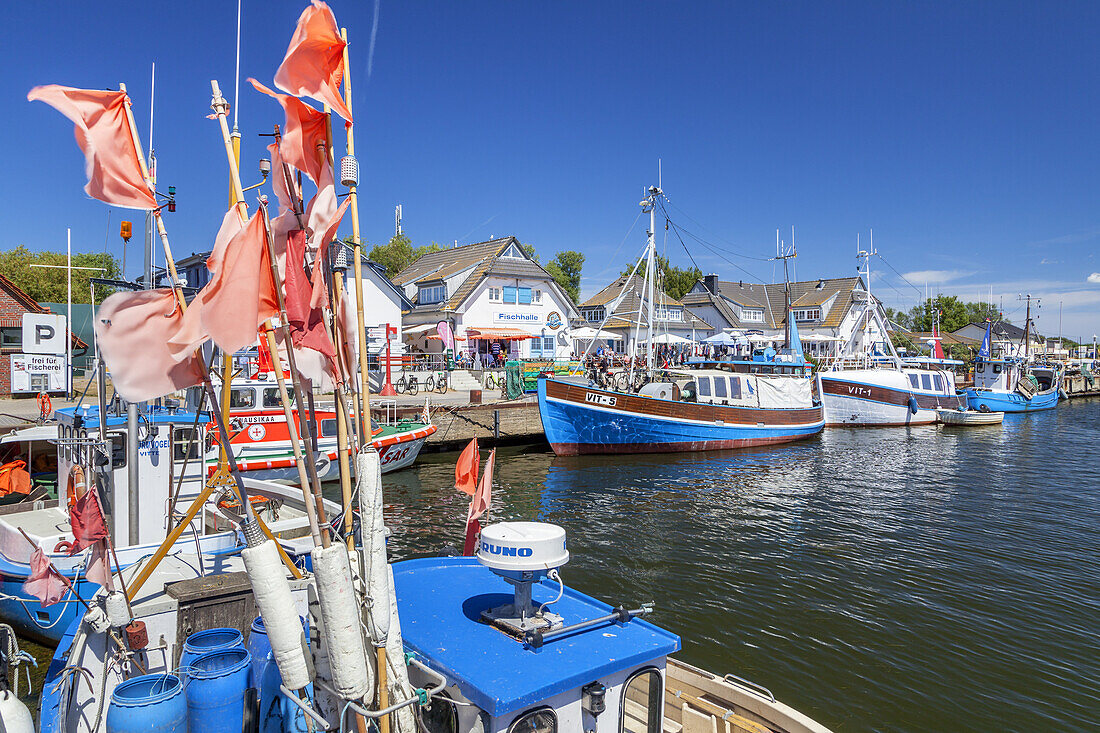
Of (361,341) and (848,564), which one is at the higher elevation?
(361,341)

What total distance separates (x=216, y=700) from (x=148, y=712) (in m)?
0.37

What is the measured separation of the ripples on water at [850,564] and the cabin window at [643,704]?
2.32 metres

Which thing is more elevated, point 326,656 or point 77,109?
point 77,109

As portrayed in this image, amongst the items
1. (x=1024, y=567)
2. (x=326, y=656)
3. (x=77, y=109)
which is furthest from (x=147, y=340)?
(x=1024, y=567)

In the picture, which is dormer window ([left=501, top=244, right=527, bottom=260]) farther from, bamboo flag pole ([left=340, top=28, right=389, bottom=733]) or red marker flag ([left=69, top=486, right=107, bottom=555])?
bamboo flag pole ([left=340, top=28, right=389, bottom=733])

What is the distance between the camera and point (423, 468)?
22.4 m

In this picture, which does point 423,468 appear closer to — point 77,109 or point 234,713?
point 234,713

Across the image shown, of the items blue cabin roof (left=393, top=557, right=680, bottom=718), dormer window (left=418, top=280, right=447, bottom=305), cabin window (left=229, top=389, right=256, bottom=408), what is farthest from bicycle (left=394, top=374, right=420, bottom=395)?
blue cabin roof (left=393, top=557, right=680, bottom=718)

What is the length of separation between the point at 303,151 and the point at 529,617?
3397 millimetres

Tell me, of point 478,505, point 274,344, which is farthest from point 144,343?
point 478,505

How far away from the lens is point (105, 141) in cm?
289

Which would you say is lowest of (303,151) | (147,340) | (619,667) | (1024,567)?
(1024,567)

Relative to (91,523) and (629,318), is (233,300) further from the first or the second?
(629,318)

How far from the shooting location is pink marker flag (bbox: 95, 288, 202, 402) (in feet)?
8.85
